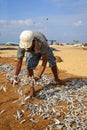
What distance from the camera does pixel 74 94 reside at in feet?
23.7

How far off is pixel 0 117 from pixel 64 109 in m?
1.48

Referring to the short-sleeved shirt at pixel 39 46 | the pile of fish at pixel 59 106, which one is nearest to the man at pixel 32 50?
the short-sleeved shirt at pixel 39 46

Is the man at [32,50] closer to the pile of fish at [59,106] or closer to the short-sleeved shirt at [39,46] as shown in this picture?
the short-sleeved shirt at [39,46]

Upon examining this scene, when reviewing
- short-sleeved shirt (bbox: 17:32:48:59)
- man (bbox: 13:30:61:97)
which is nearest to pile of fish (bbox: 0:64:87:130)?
man (bbox: 13:30:61:97)

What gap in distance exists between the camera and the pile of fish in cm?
553

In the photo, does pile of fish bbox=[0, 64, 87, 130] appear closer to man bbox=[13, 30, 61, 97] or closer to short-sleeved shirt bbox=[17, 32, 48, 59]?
man bbox=[13, 30, 61, 97]

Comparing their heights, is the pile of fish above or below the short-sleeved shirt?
below

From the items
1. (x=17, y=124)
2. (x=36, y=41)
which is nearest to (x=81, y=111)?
(x=17, y=124)

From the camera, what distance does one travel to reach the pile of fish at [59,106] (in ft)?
18.1

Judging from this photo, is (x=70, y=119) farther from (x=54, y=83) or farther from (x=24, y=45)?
(x=54, y=83)

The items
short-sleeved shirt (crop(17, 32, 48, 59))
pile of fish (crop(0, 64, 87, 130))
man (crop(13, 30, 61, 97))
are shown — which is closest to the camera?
pile of fish (crop(0, 64, 87, 130))

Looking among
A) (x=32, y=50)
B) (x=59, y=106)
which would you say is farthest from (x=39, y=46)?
(x=59, y=106)

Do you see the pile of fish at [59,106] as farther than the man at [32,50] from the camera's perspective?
No

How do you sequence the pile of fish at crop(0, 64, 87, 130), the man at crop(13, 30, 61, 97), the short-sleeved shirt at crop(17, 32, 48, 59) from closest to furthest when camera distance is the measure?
the pile of fish at crop(0, 64, 87, 130)
the man at crop(13, 30, 61, 97)
the short-sleeved shirt at crop(17, 32, 48, 59)
